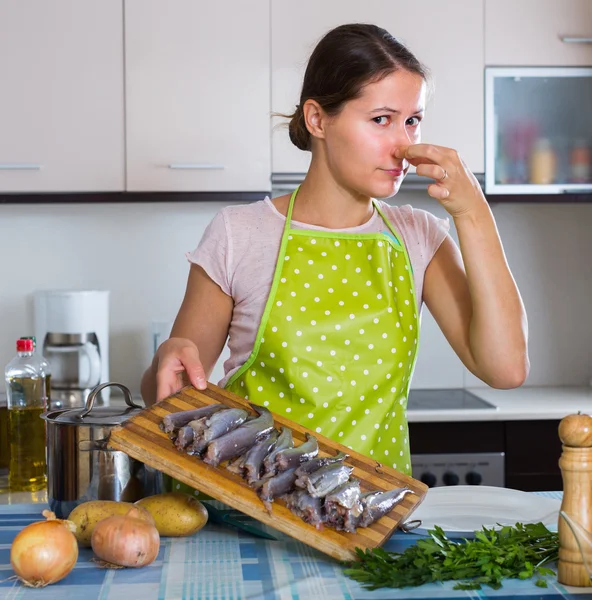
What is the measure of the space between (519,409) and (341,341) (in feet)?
4.25

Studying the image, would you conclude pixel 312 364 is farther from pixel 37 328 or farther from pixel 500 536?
pixel 37 328

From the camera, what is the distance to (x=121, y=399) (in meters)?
3.00

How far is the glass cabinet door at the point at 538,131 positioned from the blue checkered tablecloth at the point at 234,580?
1.92 meters

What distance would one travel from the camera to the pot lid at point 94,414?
127cm

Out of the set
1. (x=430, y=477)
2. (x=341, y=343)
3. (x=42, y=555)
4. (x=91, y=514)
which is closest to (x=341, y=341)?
(x=341, y=343)

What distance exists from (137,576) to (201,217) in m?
2.17

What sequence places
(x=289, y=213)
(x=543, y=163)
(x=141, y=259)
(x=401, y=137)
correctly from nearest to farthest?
(x=401, y=137) → (x=289, y=213) → (x=543, y=163) → (x=141, y=259)

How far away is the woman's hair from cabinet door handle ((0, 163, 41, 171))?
1.40m

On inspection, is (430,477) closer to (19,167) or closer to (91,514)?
(19,167)

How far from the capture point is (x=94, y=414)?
4.33 feet

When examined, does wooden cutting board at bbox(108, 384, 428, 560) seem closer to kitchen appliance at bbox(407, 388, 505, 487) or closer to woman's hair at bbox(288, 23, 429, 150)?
woman's hair at bbox(288, 23, 429, 150)

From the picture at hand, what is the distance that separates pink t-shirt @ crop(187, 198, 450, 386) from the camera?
5.50 ft

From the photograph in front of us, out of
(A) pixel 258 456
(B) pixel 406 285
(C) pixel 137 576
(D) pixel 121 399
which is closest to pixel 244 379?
(B) pixel 406 285

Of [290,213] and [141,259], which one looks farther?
[141,259]
